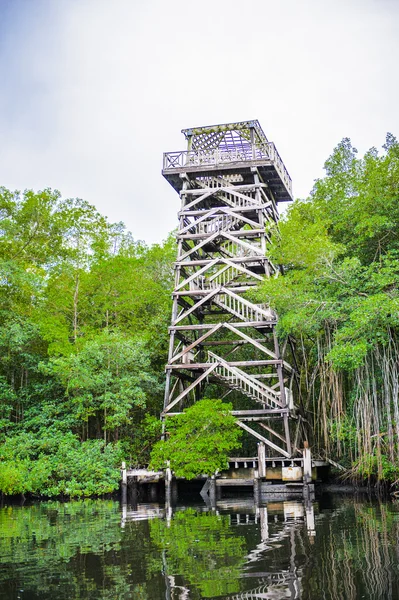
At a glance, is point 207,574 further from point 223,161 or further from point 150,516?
point 223,161

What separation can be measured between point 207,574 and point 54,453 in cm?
1522

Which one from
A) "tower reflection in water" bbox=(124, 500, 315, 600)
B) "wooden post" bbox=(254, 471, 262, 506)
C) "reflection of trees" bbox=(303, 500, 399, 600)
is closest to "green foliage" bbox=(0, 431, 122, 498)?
"wooden post" bbox=(254, 471, 262, 506)

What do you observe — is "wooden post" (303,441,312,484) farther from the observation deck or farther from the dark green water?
the observation deck

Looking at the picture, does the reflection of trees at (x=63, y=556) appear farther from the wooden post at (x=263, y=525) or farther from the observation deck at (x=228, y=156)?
the observation deck at (x=228, y=156)

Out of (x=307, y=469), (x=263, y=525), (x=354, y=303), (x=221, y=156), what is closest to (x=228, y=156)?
(x=221, y=156)

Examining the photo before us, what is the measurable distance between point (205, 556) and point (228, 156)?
18.1 metres

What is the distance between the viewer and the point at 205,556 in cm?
837

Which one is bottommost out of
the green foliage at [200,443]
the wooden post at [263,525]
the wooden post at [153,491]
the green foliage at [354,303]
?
the wooden post at [263,525]

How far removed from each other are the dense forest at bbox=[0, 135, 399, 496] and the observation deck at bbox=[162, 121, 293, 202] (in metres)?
2.28

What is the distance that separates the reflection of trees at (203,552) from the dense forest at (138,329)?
7337 mm

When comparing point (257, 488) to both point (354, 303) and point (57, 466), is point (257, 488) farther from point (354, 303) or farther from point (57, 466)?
point (57, 466)

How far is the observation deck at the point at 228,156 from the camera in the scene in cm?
2358

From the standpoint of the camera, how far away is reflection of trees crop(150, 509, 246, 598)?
265 inches

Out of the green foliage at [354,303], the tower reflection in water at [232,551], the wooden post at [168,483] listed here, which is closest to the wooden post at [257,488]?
the tower reflection in water at [232,551]
